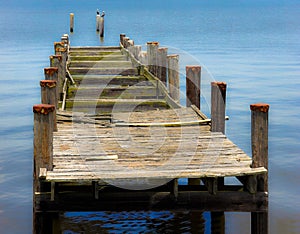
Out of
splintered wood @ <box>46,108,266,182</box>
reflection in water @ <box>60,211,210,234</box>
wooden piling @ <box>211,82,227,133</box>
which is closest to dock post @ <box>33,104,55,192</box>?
splintered wood @ <box>46,108,266,182</box>

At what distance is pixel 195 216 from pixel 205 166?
444 centimetres

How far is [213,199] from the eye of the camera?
8.98 meters

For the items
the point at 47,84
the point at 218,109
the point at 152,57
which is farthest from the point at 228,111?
the point at 47,84

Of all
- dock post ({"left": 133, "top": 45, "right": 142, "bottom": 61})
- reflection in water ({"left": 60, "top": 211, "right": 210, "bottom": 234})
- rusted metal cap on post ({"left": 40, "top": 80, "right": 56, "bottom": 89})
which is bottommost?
reflection in water ({"left": 60, "top": 211, "right": 210, "bottom": 234})

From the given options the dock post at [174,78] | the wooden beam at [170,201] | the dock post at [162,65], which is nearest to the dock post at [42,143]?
the wooden beam at [170,201]

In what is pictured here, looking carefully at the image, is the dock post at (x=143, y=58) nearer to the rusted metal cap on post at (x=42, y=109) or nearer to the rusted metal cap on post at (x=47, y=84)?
the rusted metal cap on post at (x=47, y=84)

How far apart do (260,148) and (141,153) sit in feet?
6.44

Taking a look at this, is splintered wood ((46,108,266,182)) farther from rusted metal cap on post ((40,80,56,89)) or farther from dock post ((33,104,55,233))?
rusted metal cap on post ((40,80,56,89))

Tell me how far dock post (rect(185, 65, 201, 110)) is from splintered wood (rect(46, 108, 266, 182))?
1.04 meters

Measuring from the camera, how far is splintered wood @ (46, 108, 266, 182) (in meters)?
8.65

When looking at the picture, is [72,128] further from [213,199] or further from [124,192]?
[213,199]

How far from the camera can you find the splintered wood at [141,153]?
865 centimetres

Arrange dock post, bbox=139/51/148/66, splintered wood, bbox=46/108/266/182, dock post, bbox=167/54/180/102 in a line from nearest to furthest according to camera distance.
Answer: splintered wood, bbox=46/108/266/182
dock post, bbox=167/54/180/102
dock post, bbox=139/51/148/66

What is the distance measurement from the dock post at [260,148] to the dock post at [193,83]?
4152 mm
